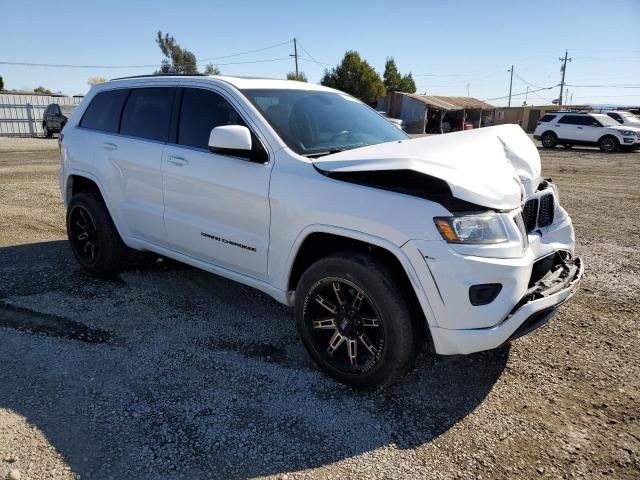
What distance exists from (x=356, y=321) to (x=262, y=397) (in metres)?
0.75

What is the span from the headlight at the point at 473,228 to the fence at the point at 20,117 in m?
33.1

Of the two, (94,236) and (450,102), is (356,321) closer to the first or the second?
(94,236)

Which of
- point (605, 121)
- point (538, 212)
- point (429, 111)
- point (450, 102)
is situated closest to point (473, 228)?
point (538, 212)

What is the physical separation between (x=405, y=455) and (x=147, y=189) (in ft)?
9.69

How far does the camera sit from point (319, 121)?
3883 millimetres

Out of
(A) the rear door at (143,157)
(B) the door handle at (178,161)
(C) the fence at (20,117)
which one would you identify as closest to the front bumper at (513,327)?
(B) the door handle at (178,161)

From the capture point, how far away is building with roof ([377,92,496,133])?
4744 cm

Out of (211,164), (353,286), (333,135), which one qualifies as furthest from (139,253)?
(353,286)

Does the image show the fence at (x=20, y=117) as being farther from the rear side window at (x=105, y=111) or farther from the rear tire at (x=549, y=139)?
the rear side window at (x=105, y=111)

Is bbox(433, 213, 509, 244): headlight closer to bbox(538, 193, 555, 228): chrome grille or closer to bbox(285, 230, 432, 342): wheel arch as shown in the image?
bbox(285, 230, 432, 342): wheel arch

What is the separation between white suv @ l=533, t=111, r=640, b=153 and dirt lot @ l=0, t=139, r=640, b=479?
65.4 ft

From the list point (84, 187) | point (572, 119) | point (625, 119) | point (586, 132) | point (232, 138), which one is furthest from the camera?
point (625, 119)

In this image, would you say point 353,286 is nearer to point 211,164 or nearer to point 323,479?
point 323,479

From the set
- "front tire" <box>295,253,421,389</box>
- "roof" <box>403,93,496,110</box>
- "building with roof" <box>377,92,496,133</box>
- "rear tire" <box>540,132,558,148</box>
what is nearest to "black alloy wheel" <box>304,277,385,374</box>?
"front tire" <box>295,253,421,389</box>
